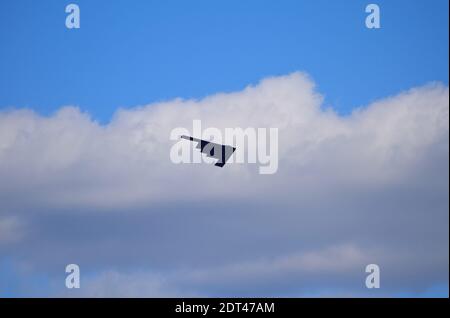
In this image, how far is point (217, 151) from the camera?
4766 inches

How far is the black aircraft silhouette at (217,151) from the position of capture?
4719 inches

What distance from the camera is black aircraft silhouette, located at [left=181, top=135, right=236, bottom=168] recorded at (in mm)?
119875
